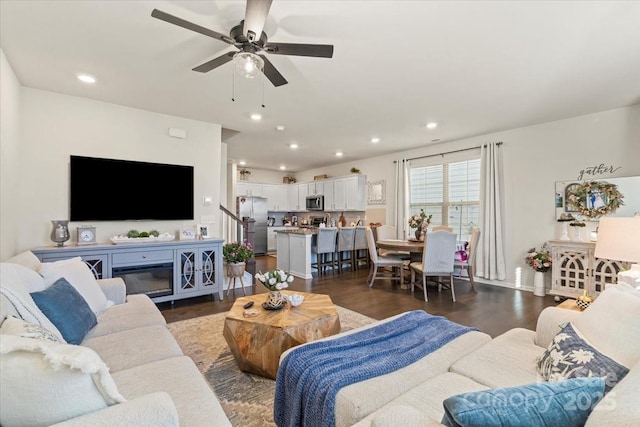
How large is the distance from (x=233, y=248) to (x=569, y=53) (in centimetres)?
435

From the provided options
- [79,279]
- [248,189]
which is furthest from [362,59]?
[248,189]

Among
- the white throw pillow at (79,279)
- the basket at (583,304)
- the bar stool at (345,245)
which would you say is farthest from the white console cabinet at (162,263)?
the basket at (583,304)

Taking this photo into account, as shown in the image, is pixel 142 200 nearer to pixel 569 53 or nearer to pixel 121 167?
pixel 121 167

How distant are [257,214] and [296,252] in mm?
3153

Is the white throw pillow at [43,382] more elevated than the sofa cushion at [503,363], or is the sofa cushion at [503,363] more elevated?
the white throw pillow at [43,382]

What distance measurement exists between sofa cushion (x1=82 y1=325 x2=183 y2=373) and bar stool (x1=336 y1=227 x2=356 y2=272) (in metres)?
4.47

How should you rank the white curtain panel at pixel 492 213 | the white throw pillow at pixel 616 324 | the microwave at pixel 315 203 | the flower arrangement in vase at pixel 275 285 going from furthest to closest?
the microwave at pixel 315 203 < the white curtain panel at pixel 492 213 < the flower arrangement in vase at pixel 275 285 < the white throw pillow at pixel 616 324

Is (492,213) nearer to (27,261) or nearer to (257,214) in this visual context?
(27,261)

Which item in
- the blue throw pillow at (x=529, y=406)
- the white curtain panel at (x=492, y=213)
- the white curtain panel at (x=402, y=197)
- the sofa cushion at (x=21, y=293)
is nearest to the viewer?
the blue throw pillow at (x=529, y=406)

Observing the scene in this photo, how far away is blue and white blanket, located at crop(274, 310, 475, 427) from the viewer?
50.5 inches

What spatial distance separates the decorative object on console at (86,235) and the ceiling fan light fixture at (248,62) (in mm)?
2865

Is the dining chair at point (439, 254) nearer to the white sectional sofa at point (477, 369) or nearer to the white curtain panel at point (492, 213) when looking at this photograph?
the white curtain panel at point (492, 213)

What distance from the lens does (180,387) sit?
130cm

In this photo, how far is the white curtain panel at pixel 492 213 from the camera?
16.1 feet
